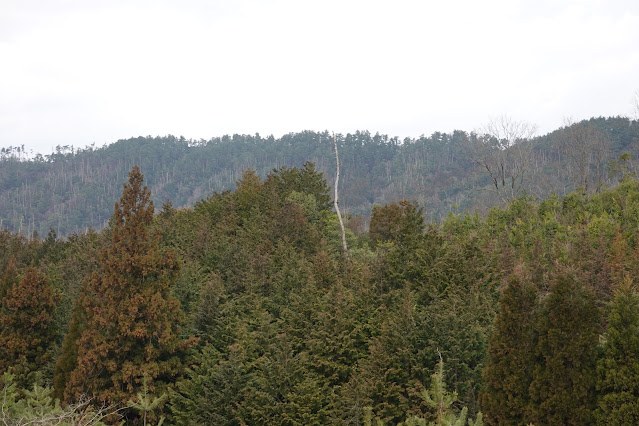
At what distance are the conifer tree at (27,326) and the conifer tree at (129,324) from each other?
173 inches

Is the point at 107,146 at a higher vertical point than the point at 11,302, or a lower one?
higher

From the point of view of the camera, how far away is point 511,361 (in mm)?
11727

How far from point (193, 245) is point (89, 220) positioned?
408ft

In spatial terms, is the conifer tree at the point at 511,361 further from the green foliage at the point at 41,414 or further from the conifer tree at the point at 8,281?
the conifer tree at the point at 8,281

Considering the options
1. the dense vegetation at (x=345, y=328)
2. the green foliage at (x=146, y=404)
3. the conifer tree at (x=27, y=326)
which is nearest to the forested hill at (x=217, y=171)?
the dense vegetation at (x=345, y=328)

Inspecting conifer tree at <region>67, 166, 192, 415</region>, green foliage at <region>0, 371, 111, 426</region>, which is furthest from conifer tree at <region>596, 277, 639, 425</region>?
conifer tree at <region>67, 166, 192, 415</region>

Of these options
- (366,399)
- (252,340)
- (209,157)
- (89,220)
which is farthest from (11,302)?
(209,157)

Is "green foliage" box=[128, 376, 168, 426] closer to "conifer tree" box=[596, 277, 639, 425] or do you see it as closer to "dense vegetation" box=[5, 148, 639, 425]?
"dense vegetation" box=[5, 148, 639, 425]

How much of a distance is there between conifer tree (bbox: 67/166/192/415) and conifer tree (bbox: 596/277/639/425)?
40.3 feet

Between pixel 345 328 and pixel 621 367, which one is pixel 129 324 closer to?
pixel 345 328

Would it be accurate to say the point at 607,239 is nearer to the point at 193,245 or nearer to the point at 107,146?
the point at 193,245

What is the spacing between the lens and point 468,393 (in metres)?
13.0

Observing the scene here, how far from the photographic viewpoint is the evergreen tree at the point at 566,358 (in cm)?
1080

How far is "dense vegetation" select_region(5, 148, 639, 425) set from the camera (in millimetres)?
11109
